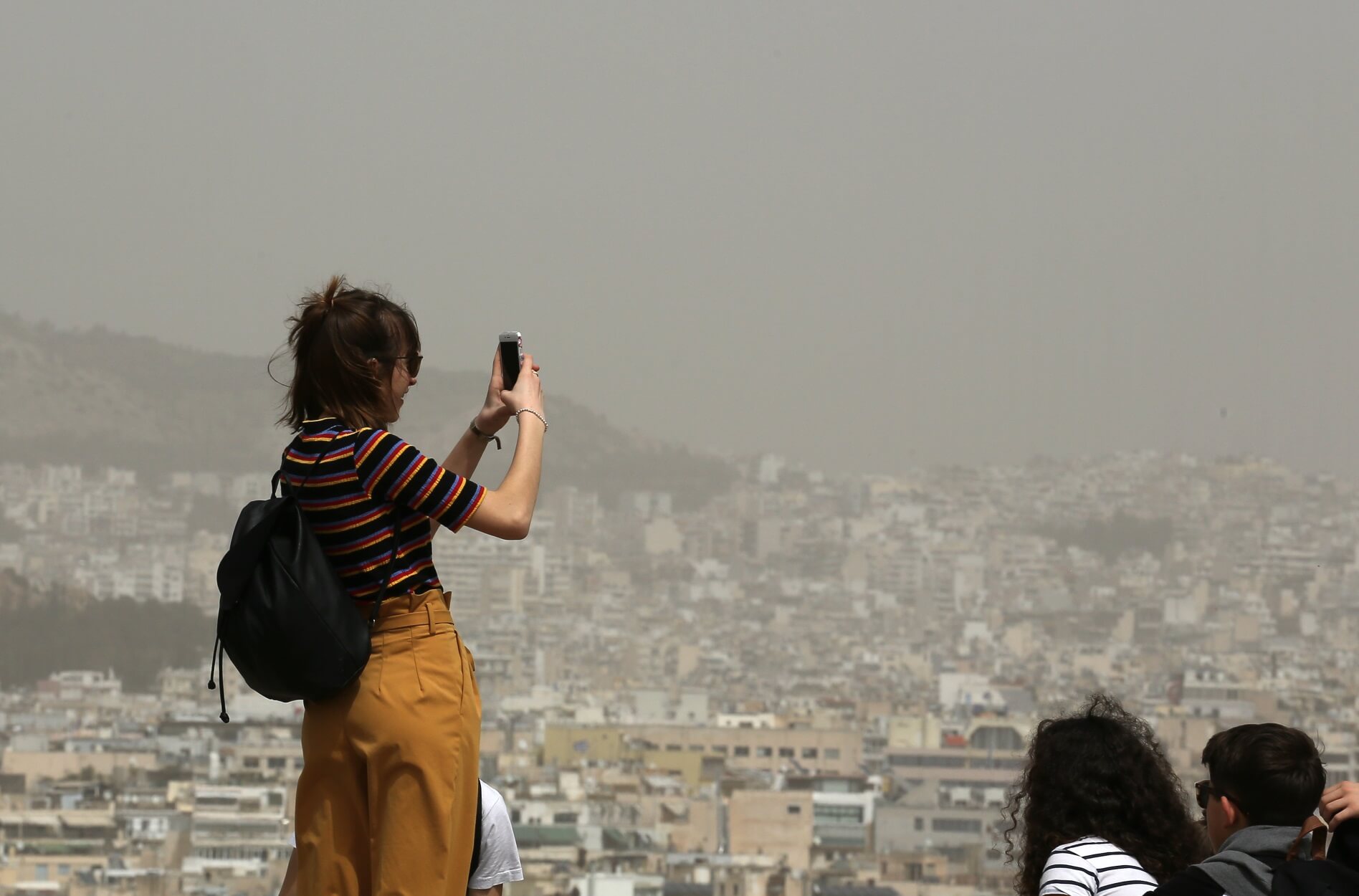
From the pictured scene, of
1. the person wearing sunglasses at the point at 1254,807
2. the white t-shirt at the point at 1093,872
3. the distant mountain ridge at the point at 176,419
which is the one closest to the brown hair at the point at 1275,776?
the person wearing sunglasses at the point at 1254,807

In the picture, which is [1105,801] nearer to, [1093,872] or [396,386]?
[1093,872]

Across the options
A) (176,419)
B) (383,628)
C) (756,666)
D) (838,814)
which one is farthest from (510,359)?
(176,419)

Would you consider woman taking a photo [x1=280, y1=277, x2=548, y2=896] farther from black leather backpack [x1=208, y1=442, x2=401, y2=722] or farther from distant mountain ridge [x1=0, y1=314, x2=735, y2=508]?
distant mountain ridge [x1=0, y1=314, x2=735, y2=508]

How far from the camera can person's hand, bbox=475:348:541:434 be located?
3.49 ft

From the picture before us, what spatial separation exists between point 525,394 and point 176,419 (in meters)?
29.9

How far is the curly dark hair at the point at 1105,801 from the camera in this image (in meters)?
1.21

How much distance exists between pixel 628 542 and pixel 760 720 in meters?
5.77

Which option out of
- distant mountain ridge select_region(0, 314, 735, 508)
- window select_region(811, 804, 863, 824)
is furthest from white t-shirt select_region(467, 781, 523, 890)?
distant mountain ridge select_region(0, 314, 735, 508)

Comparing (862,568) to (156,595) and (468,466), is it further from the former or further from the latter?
(468,466)

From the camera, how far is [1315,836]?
3.48ft

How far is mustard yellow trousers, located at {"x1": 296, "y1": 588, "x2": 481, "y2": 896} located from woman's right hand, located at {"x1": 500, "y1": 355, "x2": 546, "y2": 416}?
0.46ft

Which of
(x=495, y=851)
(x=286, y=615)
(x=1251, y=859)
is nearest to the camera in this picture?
(x=286, y=615)

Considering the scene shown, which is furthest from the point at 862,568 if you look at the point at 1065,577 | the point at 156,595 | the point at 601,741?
the point at 156,595

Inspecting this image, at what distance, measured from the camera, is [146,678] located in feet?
82.6
